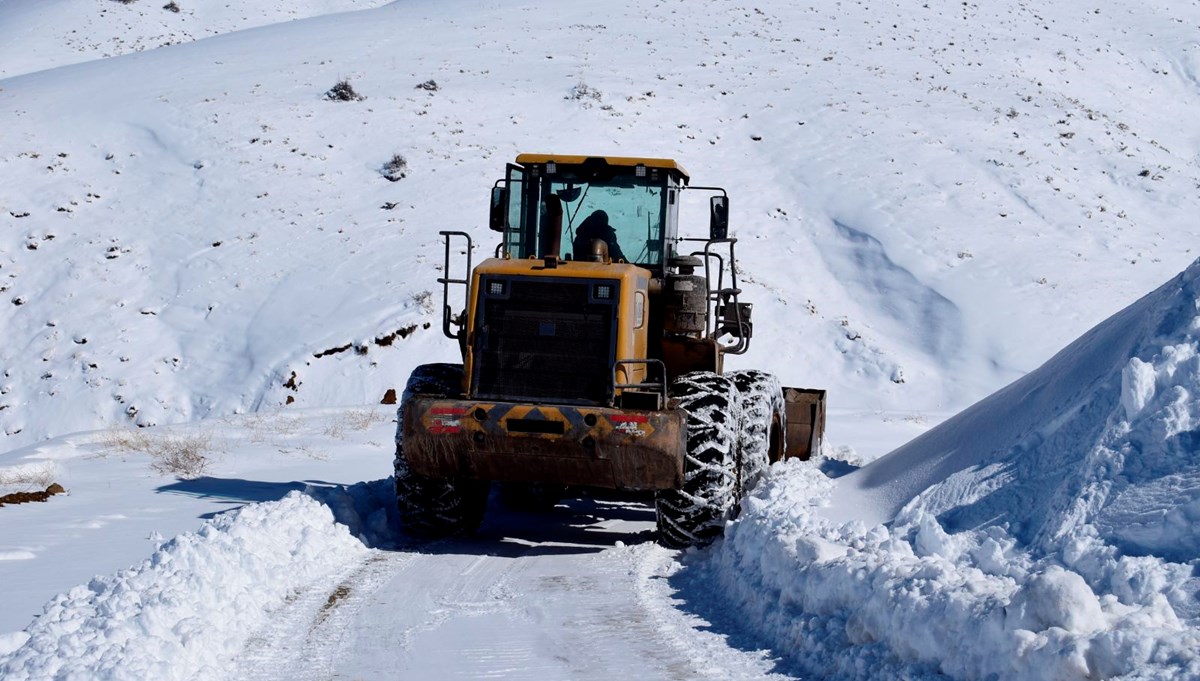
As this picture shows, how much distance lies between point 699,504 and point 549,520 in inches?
96.2

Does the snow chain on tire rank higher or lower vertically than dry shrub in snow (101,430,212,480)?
higher

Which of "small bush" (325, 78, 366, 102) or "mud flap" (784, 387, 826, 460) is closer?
"mud flap" (784, 387, 826, 460)

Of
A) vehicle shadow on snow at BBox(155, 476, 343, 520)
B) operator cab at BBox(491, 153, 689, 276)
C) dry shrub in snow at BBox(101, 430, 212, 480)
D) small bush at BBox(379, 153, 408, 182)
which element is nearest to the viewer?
operator cab at BBox(491, 153, 689, 276)

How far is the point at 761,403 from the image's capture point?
10680 millimetres

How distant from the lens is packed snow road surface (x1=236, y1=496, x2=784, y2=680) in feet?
20.7

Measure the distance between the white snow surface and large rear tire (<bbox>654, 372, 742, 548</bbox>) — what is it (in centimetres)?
37

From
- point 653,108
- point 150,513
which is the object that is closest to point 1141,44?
point 653,108

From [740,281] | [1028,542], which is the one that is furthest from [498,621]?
[740,281]

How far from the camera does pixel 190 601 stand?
22.0 ft

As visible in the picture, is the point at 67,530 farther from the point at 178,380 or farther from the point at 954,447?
the point at 178,380

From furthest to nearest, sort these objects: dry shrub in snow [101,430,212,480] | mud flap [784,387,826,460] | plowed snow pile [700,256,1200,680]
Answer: mud flap [784,387,826,460] < dry shrub in snow [101,430,212,480] < plowed snow pile [700,256,1200,680]

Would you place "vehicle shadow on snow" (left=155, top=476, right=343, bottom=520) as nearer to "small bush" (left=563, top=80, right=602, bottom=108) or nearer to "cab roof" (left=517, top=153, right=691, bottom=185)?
"cab roof" (left=517, top=153, right=691, bottom=185)

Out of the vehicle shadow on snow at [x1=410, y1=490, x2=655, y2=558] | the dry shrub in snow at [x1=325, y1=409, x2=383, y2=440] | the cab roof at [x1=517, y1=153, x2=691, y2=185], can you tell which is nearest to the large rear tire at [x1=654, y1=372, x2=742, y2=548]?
the vehicle shadow on snow at [x1=410, y1=490, x2=655, y2=558]

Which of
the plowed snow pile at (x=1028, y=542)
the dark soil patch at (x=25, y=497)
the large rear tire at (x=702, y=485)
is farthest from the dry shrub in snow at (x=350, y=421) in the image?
the plowed snow pile at (x=1028, y=542)
